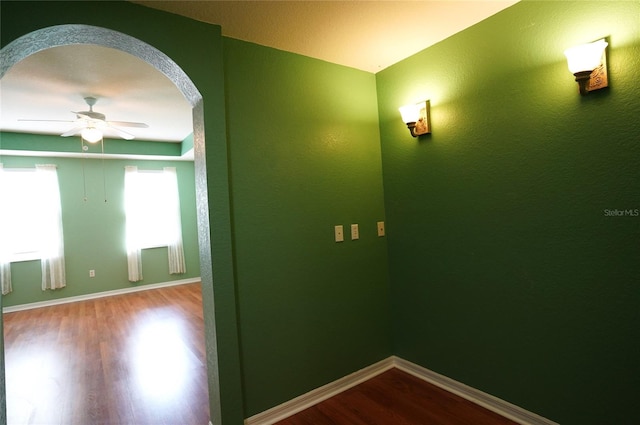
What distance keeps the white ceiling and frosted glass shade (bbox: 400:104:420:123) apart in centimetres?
42

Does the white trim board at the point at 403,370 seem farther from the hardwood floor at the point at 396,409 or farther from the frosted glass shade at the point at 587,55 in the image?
the frosted glass shade at the point at 587,55

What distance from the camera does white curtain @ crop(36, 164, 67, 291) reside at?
5145mm

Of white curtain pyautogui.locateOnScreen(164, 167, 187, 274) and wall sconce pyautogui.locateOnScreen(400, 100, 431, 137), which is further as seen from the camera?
white curtain pyautogui.locateOnScreen(164, 167, 187, 274)

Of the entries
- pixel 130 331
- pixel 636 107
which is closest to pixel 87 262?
pixel 130 331

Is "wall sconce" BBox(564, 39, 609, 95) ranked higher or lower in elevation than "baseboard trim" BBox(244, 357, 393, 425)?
higher

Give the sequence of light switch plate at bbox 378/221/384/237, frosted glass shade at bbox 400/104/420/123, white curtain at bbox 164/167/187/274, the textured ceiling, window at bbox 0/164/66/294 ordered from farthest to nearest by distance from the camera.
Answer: white curtain at bbox 164/167/187/274 < window at bbox 0/164/66/294 < light switch plate at bbox 378/221/384/237 < frosted glass shade at bbox 400/104/420/123 < the textured ceiling

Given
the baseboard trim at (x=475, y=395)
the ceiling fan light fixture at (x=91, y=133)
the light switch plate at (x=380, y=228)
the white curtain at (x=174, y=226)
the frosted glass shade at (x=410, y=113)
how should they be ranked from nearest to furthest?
the baseboard trim at (x=475, y=395), the frosted glass shade at (x=410, y=113), the light switch plate at (x=380, y=228), the ceiling fan light fixture at (x=91, y=133), the white curtain at (x=174, y=226)

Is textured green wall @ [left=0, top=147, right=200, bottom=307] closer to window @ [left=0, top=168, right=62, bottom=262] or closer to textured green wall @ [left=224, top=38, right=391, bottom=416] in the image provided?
window @ [left=0, top=168, right=62, bottom=262]

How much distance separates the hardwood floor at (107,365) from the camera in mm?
2281

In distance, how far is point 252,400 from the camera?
1.99 m

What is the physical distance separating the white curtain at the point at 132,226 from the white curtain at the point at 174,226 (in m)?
0.54

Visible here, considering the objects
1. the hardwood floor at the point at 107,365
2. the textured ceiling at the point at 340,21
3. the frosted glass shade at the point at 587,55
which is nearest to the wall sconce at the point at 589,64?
the frosted glass shade at the point at 587,55

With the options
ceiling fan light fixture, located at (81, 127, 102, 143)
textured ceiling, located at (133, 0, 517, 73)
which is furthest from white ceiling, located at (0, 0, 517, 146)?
ceiling fan light fixture, located at (81, 127, 102, 143)

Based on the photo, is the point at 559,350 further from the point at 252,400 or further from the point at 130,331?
the point at 130,331
